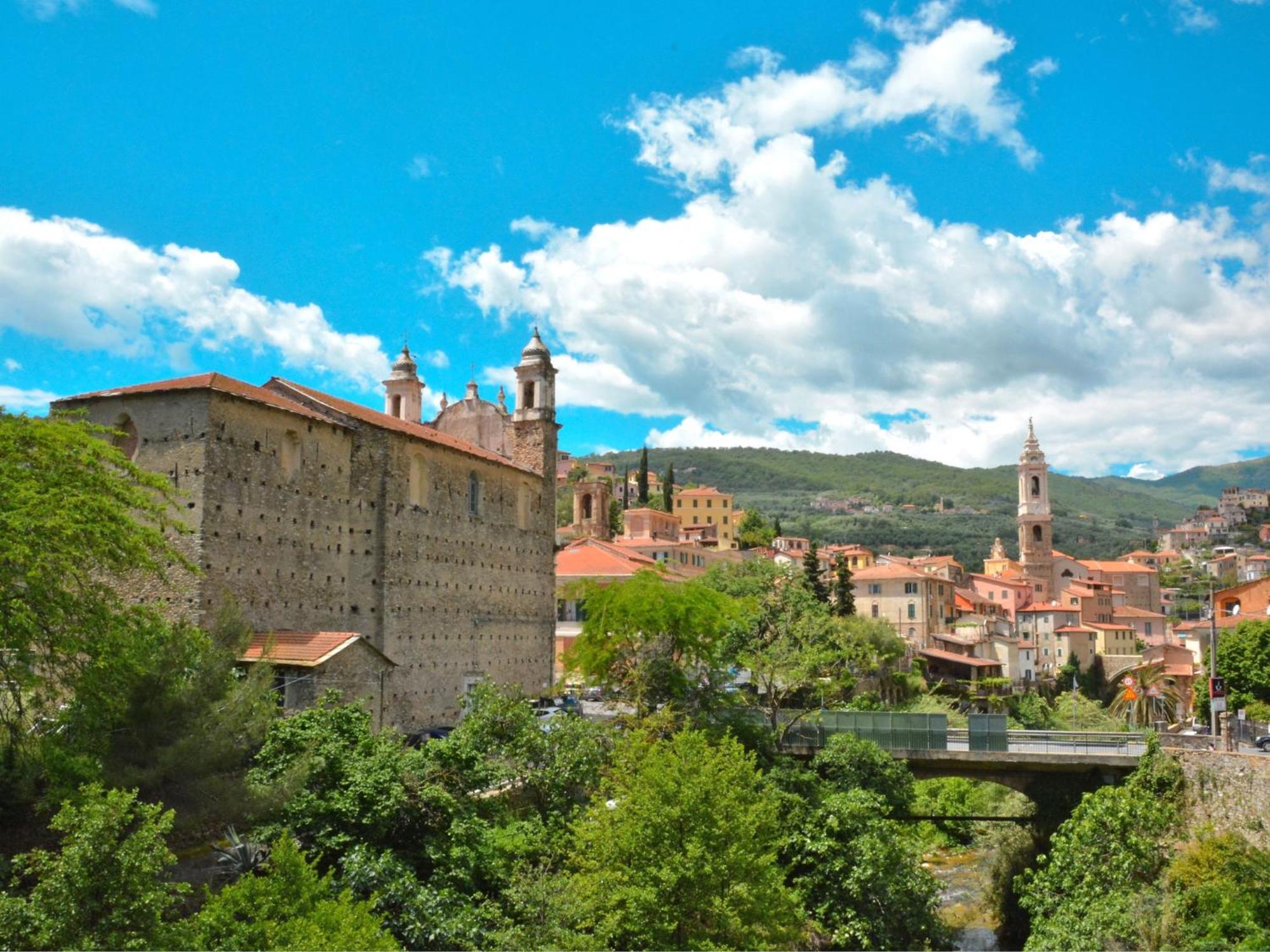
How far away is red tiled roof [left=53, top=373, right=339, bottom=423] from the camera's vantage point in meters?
31.2

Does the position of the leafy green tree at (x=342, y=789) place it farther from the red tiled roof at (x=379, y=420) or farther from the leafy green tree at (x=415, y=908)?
the red tiled roof at (x=379, y=420)

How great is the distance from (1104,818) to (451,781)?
61.4ft

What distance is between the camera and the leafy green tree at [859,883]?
1217 inches

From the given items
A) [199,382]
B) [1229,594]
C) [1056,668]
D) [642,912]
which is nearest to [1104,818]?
[642,912]

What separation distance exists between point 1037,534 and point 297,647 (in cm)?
9988

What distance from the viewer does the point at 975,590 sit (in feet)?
370

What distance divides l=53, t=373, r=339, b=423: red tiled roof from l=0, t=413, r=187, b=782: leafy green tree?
6.79 metres

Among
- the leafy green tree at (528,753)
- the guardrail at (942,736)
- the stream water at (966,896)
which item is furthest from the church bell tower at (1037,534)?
the leafy green tree at (528,753)

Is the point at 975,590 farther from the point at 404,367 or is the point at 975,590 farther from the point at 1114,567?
the point at 404,367

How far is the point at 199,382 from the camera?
31.3m

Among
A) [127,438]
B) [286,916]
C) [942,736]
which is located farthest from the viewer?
[942,736]

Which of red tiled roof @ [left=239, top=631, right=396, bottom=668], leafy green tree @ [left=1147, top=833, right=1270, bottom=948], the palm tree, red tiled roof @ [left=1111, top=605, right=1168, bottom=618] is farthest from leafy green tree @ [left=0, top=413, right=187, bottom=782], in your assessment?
red tiled roof @ [left=1111, top=605, right=1168, bottom=618]

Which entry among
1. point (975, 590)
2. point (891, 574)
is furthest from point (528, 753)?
point (975, 590)

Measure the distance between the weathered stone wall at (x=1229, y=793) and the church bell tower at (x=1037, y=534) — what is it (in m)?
84.5
